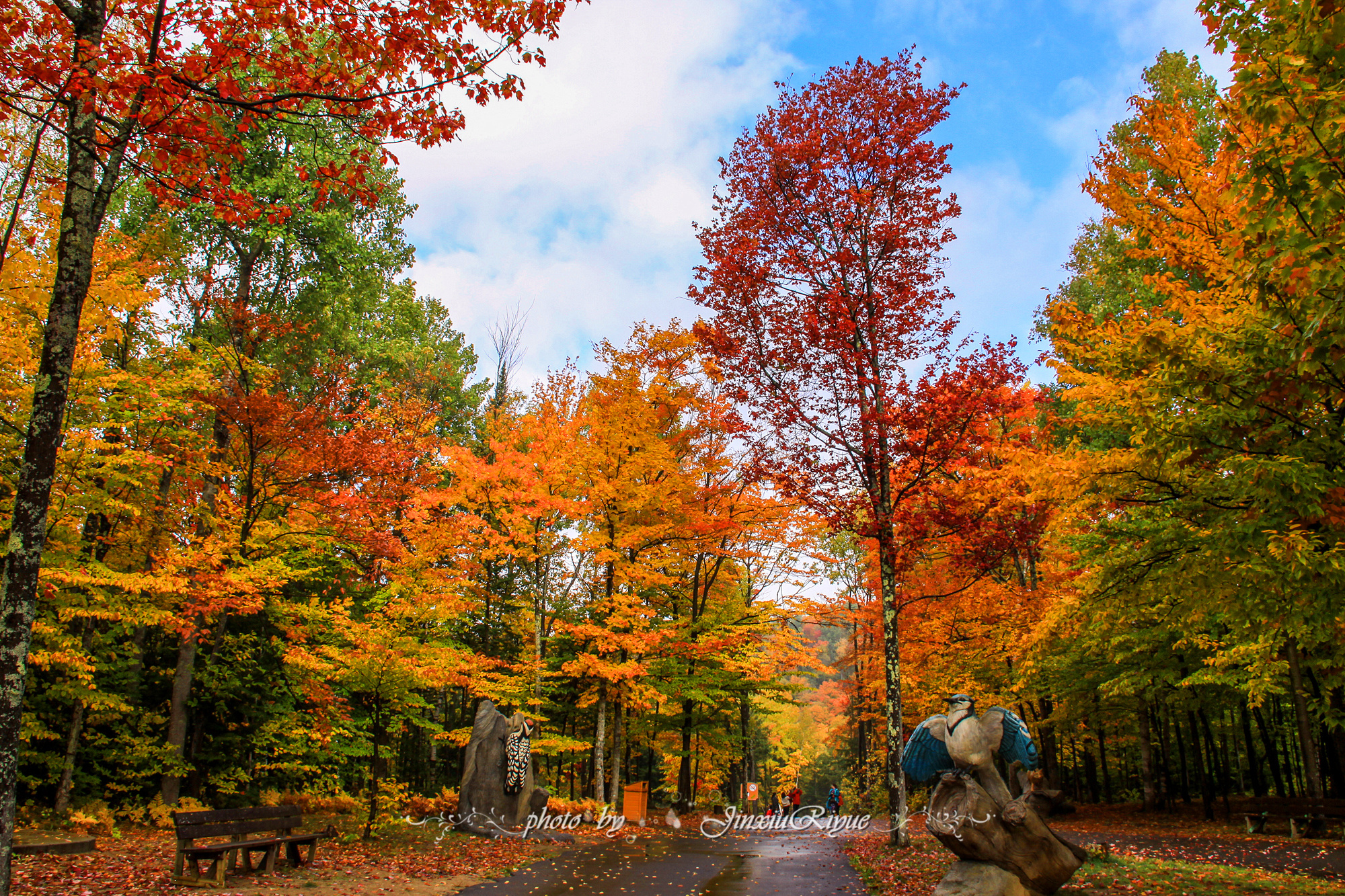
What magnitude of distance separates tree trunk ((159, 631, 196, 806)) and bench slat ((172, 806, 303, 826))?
511cm

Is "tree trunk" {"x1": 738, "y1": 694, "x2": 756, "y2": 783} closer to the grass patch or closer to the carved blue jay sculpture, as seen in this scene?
the grass patch

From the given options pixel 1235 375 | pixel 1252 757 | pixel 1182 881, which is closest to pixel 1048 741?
pixel 1252 757

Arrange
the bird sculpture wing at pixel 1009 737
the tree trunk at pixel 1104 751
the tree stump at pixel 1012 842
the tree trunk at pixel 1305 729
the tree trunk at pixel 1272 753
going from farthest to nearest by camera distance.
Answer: the tree trunk at pixel 1104 751
the tree trunk at pixel 1272 753
the tree trunk at pixel 1305 729
the bird sculpture wing at pixel 1009 737
the tree stump at pixel 1012 842

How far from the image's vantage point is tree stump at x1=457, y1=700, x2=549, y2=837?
42.5ft

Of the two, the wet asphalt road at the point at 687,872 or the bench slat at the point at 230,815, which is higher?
the bench slat at the point at 230,815

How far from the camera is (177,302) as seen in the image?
1661cm

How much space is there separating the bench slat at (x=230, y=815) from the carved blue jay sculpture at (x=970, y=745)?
7.53 meters

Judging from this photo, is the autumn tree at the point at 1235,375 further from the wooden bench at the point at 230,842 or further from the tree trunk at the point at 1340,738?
the wooden bench at the point at 230,842

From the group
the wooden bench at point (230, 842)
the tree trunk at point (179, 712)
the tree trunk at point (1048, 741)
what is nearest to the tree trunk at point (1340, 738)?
the tree trunk at point (1048, 741)

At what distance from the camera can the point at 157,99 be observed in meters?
4.91

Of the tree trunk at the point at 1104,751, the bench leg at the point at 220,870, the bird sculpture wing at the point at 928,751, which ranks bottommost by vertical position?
the tree trunk at the point at 1104,751

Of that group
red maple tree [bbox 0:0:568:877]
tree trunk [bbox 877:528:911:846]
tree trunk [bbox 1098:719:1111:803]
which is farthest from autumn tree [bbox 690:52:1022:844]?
tree trunk [bbox 1098:719:1111:803]

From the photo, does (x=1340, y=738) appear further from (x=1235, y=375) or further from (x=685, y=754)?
(x=685, y=754)

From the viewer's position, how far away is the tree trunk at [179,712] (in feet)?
40.9
